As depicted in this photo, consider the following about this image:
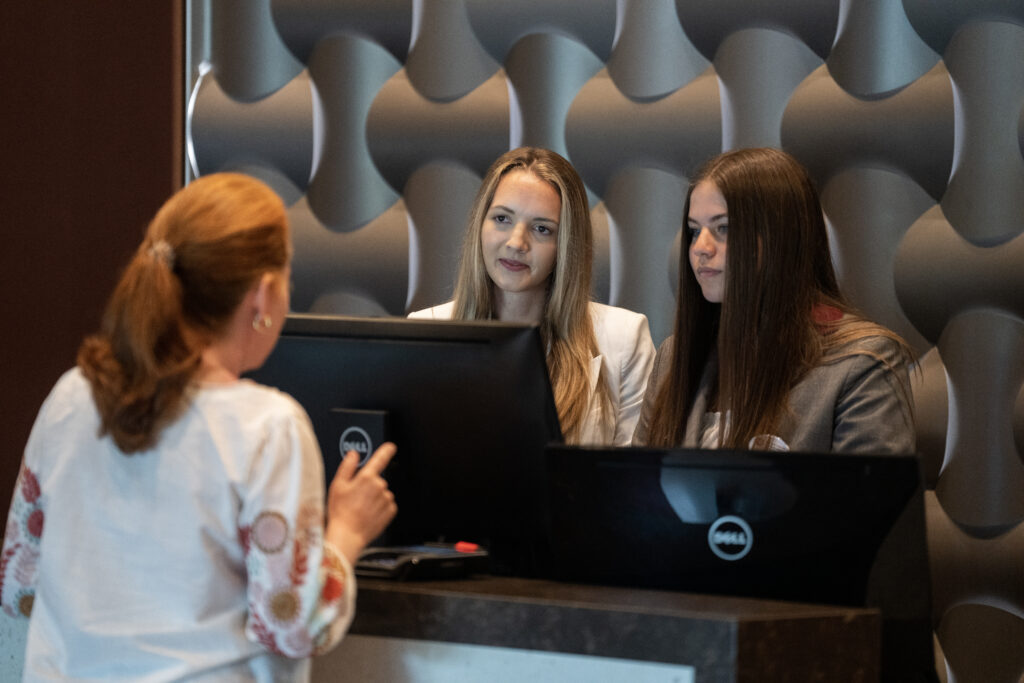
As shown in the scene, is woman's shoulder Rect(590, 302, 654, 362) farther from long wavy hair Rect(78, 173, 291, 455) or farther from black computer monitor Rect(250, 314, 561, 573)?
long wavy hair Rect(78, 173, 291, 455)

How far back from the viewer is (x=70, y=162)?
10.4 ft

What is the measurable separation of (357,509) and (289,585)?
0.16m

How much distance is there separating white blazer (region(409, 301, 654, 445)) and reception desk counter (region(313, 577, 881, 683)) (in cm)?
103

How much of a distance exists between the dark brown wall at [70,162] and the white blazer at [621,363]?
4.57ft

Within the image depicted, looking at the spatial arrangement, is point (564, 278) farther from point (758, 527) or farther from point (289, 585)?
point (289, 585)

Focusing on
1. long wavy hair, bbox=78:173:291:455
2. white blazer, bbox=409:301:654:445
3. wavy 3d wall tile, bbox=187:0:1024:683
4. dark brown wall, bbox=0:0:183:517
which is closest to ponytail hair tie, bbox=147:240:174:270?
long wavy hair, bbox=78:173:291:455

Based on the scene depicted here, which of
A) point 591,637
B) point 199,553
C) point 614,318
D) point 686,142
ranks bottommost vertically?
point 591,637

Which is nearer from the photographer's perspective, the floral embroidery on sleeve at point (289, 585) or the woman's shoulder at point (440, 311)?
the floral embroidery on sleeve at point (289, 585)

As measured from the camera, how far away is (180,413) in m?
1.33

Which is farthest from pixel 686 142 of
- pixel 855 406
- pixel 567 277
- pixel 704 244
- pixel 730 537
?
pixel 730 537

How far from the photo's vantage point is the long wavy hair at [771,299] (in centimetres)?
204

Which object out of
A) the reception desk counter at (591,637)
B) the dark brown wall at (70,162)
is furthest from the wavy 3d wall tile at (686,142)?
the reception desk counter at (591,637)

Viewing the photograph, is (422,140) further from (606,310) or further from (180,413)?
(180,413)

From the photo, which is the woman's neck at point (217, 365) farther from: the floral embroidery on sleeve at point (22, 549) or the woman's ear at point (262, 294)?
the floral embroidery on sleeve at point (22, 549)
